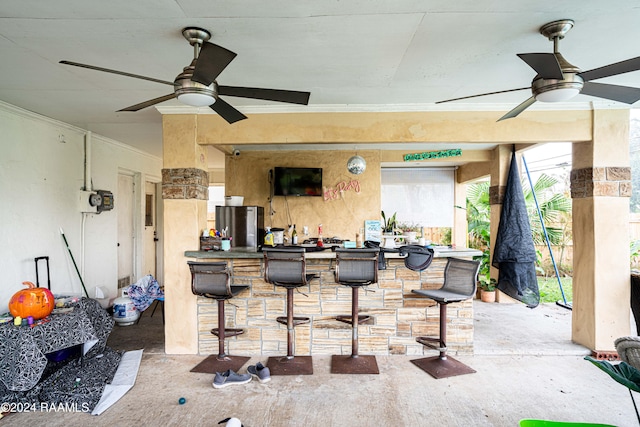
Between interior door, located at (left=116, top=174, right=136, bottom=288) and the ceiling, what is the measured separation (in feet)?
8.36

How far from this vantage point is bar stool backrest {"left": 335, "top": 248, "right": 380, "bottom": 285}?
10.7ft

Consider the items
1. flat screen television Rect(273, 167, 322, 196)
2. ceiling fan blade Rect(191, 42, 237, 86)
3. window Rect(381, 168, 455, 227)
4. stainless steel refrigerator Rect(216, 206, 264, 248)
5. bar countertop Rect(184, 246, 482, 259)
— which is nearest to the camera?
ceiling fan blade Rect(191, 42, 237, 86)

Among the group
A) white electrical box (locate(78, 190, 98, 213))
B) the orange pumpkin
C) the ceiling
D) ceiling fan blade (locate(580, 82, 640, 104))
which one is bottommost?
the orange pumpkin

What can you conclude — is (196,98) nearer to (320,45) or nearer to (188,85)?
(188,85)

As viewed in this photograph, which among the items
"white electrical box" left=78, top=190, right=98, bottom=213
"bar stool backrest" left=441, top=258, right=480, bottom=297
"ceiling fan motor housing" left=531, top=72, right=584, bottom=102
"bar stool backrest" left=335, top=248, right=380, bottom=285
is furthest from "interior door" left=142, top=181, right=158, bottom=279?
"ceiling fan motor housing" left=531, top=72, right=584, bottom=102

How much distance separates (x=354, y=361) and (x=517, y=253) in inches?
119

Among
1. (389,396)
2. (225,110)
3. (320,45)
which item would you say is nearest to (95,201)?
(225,110)

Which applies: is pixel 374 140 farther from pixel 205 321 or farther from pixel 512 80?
pixel 205 321

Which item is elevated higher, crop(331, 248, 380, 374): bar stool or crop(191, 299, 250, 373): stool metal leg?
crop(331, 248, 380, 374): bar stool

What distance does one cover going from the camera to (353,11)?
6.68 ft

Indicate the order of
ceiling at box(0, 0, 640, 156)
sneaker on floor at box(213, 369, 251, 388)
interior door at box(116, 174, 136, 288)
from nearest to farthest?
ceiling at box(0, 0, 640, 156)
sneaker on floor at box(213, 369, 251, 388)
interior door at box(116, 174, 136, 288)

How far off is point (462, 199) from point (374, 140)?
4539 millimetres

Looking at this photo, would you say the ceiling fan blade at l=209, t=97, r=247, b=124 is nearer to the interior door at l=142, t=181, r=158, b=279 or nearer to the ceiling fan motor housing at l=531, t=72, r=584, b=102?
the ceiling fan motor housing at l=531, t=72, r=584, b=102

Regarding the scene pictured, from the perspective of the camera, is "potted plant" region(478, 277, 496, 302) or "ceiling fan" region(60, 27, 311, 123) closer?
"ceiling fan" region(60, 27, 311, 123)
